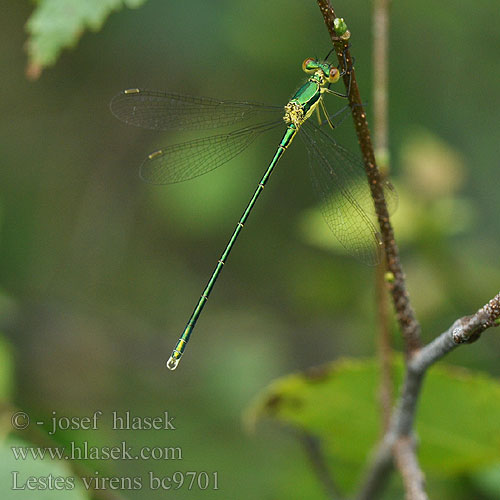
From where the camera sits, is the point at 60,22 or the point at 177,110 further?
the point at 177,110

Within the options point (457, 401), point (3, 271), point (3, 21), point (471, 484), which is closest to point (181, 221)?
point (3, 271)

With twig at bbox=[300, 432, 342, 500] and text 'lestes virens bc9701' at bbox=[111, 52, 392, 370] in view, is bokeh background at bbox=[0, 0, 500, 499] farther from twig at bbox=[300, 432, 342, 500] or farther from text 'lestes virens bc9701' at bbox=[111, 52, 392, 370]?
twig at bbox=[300, 432, 342, 500]

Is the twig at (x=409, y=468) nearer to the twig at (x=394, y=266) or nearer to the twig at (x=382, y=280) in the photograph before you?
the twig at (x=382, y=280)

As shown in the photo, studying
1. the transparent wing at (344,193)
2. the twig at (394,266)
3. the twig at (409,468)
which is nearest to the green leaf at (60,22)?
the twig at (394,266)

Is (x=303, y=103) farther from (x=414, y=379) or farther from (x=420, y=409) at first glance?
(x=414, y=379)

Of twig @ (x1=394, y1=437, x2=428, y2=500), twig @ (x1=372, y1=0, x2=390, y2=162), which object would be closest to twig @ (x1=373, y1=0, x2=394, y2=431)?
twig @ (x1=372, y1=0, x2=390, y2=162)

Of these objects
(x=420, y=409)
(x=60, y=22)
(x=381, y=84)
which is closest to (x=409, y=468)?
(x=420, y=409)

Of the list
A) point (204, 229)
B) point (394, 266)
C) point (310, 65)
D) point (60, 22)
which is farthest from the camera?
point (204, 229)
